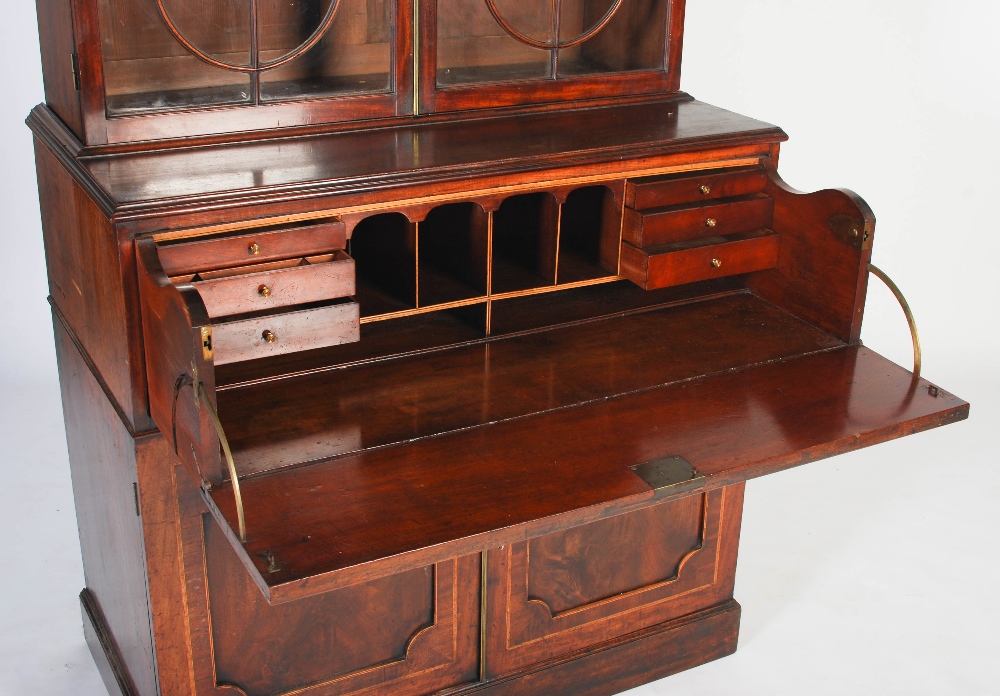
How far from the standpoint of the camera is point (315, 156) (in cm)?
288

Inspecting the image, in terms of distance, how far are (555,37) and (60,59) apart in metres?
1.17

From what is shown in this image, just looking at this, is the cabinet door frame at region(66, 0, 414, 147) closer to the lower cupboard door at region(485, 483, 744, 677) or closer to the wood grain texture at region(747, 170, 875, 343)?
the wood grain texture at region(747, 170, 875, 343)

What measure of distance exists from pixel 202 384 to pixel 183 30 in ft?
3.07

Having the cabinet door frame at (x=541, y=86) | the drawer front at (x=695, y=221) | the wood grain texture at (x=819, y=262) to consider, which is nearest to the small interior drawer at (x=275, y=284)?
the cabinet door frame at (x=541, y=86)

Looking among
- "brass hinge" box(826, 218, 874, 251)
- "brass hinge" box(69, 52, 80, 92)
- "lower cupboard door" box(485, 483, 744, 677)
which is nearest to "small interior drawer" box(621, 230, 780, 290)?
"brass hinge" box(826, 218, 874, 251)

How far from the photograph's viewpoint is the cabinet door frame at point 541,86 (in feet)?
10.2

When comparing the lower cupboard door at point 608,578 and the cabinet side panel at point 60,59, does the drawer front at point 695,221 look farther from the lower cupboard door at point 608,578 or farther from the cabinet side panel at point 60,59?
the cabinet side panel at point 60,59

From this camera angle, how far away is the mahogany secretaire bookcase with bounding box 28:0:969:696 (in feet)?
8.34

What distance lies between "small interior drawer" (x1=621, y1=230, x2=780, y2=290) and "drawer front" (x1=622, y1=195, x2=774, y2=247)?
2 centimetres

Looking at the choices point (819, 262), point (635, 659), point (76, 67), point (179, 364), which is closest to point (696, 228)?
point (819, 262)

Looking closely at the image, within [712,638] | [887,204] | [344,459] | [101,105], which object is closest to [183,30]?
[101,105]

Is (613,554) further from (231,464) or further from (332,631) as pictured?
(231,464)

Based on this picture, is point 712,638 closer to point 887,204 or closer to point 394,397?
point 394,397

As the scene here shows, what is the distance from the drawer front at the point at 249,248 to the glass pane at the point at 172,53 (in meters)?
0.44
